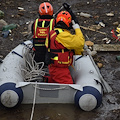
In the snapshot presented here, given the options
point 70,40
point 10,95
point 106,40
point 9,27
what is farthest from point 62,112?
point 9,27

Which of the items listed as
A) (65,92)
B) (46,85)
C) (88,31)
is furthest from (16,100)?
(88,31)

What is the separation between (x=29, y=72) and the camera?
474 centimetres

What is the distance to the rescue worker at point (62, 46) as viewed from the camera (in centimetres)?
408

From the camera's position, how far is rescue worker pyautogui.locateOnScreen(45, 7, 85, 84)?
4078 mm

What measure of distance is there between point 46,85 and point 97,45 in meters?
2.99

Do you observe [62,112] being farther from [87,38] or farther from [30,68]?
[87,38]

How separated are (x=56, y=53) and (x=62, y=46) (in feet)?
0.52

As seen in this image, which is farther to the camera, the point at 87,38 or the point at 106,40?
the point at 87,38

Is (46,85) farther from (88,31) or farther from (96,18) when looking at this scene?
(96,18)

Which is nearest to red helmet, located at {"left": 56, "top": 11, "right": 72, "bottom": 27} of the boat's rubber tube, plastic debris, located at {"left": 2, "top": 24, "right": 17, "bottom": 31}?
the boat's rubber tube

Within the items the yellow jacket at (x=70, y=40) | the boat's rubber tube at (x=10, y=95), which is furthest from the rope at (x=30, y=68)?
the yellow jacket at (x=70, y=40)

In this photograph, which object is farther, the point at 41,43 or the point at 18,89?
the point at 41,43

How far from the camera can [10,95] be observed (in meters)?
3.99

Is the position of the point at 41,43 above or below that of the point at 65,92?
above
